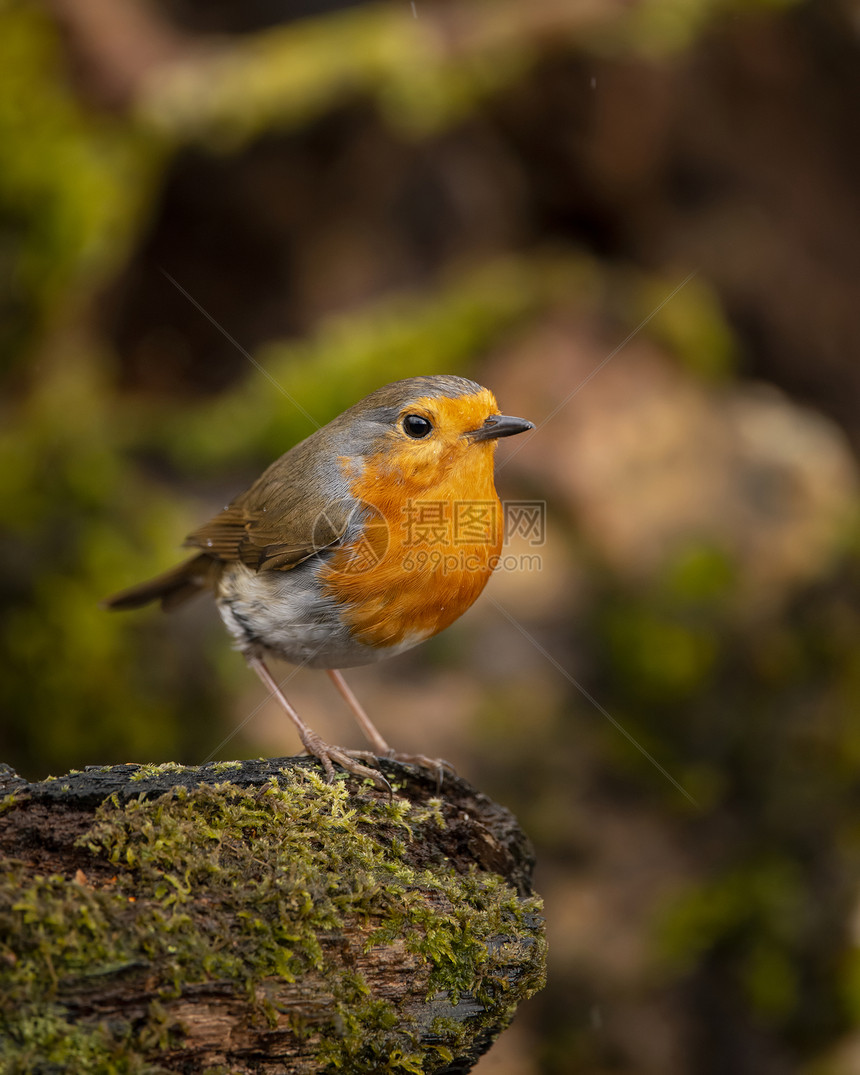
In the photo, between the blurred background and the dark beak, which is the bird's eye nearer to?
the dark beak

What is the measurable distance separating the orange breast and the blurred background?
2.92 metres

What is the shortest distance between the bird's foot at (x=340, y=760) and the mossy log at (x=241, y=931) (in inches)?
5.3

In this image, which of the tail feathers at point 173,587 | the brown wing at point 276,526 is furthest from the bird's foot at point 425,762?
the tail feathers at point 173,587

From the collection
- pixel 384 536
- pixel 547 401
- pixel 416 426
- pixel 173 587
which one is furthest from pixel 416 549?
pixel 547 401

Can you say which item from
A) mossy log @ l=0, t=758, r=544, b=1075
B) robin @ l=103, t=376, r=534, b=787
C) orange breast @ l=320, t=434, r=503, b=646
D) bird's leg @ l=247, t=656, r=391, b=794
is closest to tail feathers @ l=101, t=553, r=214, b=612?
robin @ l=103, t=376, r=534, b=787

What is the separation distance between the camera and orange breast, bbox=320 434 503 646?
3.41 m

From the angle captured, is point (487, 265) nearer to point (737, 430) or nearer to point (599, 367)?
point (599, 367)

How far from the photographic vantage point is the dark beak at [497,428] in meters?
3.48

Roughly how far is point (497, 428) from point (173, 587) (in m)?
2.12

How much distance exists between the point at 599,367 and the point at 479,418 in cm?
476

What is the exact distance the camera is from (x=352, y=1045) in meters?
2.34

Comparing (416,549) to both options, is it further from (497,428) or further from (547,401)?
(547,401)

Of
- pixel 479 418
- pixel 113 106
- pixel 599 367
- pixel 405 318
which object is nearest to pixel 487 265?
pixel 405 318

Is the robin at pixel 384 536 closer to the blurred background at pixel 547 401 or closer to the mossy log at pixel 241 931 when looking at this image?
the mossy log at pixel 241 931
